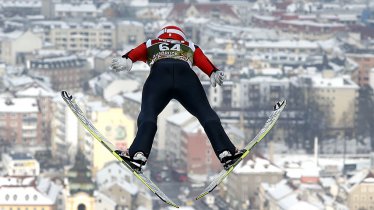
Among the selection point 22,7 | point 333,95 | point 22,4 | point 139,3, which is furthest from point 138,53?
point 139,3

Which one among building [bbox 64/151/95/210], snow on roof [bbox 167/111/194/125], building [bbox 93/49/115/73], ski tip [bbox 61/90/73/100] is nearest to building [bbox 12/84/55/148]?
snow on roof [bbox 167/111/194/125]

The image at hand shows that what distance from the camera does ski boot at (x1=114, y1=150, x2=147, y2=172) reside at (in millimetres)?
7830

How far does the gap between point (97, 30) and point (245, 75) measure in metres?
15.8

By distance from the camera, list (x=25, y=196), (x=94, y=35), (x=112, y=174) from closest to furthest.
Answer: (x=25, y=196) < (x=112, y=174) < (x=94, y=35)

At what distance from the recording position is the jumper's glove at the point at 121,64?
7.95 metres

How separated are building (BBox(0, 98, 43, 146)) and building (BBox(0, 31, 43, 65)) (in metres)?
14.1

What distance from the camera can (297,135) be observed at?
4681 cm

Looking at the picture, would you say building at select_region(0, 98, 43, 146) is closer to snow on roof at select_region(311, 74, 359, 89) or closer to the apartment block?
snow on roof at select_region(311, 74, 359, 89)

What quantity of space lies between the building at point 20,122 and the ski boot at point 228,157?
3727cm

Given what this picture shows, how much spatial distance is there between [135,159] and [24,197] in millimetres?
25500

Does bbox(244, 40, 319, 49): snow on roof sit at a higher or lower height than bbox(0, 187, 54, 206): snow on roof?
higher

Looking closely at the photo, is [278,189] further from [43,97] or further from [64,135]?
[43,97]

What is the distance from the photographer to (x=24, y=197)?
3319cm

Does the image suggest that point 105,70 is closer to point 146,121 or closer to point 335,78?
point 335,78
